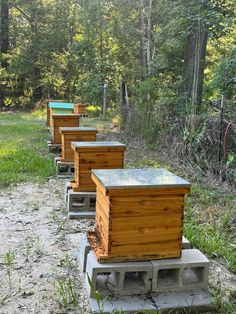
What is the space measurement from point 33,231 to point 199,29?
5679 millimetres

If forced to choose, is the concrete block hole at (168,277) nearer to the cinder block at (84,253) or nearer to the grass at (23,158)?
the cinder block at (84,253)

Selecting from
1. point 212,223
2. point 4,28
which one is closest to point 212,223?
point 212,223

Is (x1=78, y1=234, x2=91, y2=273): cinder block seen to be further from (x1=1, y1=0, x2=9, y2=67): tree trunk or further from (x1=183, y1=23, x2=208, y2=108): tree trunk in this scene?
(x1=1, y1=0, x2=9, y2=67): tree trunk

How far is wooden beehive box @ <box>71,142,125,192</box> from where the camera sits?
15.8 ft

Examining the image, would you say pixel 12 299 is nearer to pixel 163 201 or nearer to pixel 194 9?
pixel 163 201

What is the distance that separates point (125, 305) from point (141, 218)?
602mm

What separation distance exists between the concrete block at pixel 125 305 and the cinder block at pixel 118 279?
59 mm

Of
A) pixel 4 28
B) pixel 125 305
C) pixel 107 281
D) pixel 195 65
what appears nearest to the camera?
pixel 125 305

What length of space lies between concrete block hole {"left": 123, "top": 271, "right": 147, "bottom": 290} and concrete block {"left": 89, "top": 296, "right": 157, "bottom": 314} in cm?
9

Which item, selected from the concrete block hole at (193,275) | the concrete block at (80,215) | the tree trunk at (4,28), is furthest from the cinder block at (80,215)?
the tree trunk at (4,28)

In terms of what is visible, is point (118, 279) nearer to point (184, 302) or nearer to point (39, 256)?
point (184, 302)

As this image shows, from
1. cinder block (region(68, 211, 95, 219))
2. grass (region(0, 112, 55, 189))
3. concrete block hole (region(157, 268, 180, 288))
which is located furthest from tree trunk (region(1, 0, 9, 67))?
concrete block hole (region(157, 268, 180, 288))

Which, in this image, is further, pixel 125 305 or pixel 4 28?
pixel 4 28

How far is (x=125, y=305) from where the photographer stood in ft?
9.05
